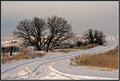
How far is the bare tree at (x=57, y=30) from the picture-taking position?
42.7 metres

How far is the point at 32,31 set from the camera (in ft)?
143

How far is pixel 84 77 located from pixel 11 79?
3.04 meters

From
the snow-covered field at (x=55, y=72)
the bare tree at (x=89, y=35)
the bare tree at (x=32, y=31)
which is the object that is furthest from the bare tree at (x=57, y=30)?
the snow-covered field at (x=55, y=72)

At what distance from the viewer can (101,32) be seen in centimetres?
6384

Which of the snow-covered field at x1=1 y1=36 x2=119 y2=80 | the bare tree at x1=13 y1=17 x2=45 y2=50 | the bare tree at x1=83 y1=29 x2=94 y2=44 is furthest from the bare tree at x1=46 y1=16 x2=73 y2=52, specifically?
the snow-covered field at x1=1 y1=36 x2=119 y2=80

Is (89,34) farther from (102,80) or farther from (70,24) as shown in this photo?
(102,80)

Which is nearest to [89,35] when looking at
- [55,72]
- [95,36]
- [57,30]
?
[95,36]

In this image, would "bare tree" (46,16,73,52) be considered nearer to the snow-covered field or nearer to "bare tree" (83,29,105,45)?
"bare tree" (83,29,105,45)

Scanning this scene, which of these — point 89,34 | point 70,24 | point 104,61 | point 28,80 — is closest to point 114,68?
point 104,61

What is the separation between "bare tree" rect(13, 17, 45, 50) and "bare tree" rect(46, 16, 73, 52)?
1711mm

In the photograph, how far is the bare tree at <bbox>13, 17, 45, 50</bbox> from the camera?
42844 millimetres

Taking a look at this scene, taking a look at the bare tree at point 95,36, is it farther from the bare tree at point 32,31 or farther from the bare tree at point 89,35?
the bare tree at point 32,31

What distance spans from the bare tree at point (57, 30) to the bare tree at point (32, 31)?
171cm

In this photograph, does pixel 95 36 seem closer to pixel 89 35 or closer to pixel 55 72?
pixel 89 35
